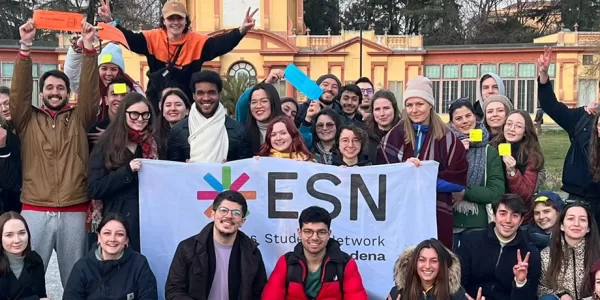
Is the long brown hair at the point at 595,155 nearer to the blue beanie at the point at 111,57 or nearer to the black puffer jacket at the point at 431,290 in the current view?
the black puffer jacket at the point at 431,290

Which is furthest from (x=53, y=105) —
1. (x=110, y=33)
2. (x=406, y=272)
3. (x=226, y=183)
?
(x=406, y=272)

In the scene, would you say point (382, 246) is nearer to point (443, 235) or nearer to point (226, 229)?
point (443, 235)

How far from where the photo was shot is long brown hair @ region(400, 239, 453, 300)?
5.08m

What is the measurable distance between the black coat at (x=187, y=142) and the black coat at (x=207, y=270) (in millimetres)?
874

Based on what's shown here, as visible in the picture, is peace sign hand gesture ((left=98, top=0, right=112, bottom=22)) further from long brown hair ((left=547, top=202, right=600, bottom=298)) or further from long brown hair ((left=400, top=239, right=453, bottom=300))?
long brown hair ((left=547, top=202, right=600, bottom=298))

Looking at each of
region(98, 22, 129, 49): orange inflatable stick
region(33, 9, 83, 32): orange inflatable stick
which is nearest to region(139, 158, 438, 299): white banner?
region(33, 9, 83, 32): orange inflatable stick

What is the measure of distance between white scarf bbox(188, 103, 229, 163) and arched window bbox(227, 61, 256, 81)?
37.3 meters

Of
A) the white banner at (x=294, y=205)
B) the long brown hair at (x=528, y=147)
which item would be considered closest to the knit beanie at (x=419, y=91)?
the white banner at (x=294, y=205)

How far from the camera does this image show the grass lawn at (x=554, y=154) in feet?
51.1

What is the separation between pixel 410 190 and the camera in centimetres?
591

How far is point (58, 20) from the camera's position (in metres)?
5.95

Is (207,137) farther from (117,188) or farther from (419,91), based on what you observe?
(419,91)

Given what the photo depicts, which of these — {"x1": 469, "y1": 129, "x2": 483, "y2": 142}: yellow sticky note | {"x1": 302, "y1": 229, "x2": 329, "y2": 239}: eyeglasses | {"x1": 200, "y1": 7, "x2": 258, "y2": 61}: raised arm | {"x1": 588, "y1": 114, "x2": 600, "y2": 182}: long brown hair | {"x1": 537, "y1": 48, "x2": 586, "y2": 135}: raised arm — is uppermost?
{"x1": 200, "y1": 7, "x2": 258, "y2": 61}: raised arm

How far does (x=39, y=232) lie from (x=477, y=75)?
41.3 m
